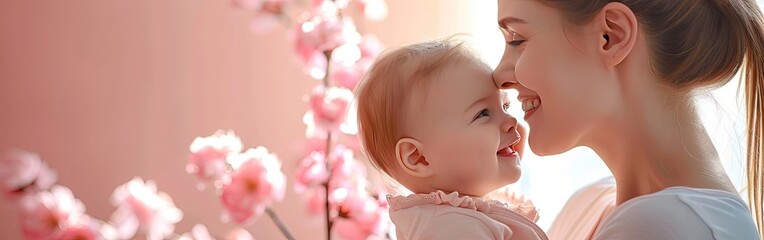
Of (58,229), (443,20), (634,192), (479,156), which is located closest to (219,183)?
(58,229)

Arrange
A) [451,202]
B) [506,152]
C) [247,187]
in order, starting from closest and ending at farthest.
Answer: [451,202], [506,152], [247,187]

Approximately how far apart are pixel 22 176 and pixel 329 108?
2.18 feet

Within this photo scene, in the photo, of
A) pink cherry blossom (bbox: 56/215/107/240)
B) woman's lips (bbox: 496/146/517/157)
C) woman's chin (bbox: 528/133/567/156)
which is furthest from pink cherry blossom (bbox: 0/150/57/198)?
woman's chin (bbox: 528/133/567/156)

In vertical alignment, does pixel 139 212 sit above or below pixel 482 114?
above

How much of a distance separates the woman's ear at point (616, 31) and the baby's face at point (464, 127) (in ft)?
0.73

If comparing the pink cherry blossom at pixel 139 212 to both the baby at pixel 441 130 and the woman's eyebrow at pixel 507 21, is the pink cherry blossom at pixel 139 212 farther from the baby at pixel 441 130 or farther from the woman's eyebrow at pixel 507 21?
the woman's eyebrow at pixel 507 21

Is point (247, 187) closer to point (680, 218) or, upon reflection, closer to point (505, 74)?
point (505, 74)

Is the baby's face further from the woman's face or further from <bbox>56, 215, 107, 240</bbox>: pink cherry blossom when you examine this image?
<bbox>56, 215, 107, 240</bbox>: pink cherry blossom

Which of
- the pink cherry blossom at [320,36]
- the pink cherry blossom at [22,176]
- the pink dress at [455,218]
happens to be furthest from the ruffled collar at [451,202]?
the pink cherry blossom at [22,176]

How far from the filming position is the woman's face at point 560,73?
1.31m

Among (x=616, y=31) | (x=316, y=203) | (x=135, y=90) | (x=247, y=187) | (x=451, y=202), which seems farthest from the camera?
(x=135, y=90)

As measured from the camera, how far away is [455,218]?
1370mm

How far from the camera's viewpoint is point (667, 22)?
50.5 inches

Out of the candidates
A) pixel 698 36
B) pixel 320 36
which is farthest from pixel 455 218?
pixel 320 36
